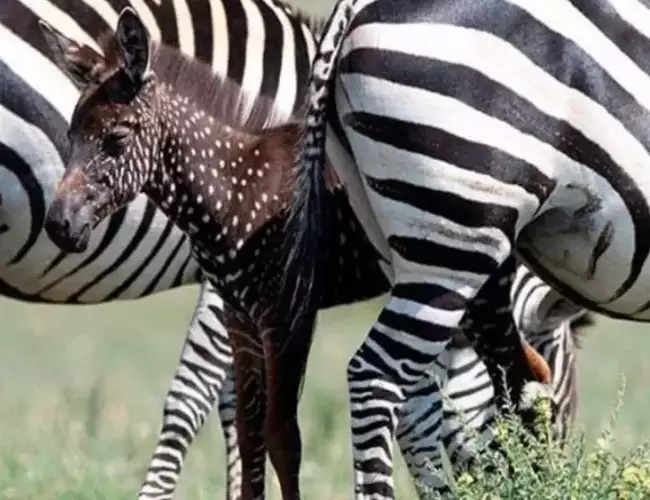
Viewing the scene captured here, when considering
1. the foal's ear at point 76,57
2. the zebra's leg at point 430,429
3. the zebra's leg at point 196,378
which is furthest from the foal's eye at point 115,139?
the zebra's leg at point 196,378

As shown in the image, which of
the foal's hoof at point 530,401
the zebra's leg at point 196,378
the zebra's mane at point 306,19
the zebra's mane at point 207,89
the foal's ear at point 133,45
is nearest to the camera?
the foal's ear at point 133,45

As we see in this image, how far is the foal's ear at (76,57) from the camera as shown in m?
6.60

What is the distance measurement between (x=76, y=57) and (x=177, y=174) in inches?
21.6

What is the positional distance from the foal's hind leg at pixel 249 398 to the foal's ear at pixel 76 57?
104 cm

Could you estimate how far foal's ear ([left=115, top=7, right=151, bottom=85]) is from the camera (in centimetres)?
643

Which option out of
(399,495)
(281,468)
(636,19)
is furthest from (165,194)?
(399,495)

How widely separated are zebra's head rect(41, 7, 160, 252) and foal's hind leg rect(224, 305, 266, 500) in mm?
764

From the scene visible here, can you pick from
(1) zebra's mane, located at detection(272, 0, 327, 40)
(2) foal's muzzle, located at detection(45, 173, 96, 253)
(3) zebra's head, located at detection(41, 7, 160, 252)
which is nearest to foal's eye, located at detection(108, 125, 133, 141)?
(3) zebra's head, located at detection(41, 7, 160, 252)

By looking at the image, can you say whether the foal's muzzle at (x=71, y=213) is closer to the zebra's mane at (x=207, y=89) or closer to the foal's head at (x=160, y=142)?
the foal's head at (x=160, y=142)

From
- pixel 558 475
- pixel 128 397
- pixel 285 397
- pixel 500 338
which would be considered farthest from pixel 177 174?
pixel 128 397

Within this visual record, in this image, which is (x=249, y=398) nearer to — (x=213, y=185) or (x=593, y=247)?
(x=213, y=185)

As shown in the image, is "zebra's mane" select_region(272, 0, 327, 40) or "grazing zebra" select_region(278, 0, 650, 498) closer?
"grazing zebra" select_region(278, 0, 650, 498)

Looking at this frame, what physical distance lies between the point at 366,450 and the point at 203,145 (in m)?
1.33

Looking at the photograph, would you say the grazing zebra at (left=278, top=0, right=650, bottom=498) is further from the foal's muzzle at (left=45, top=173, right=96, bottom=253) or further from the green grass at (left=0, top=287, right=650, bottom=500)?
the green grass at (left=0, top=287, right=650, bottom=500)
